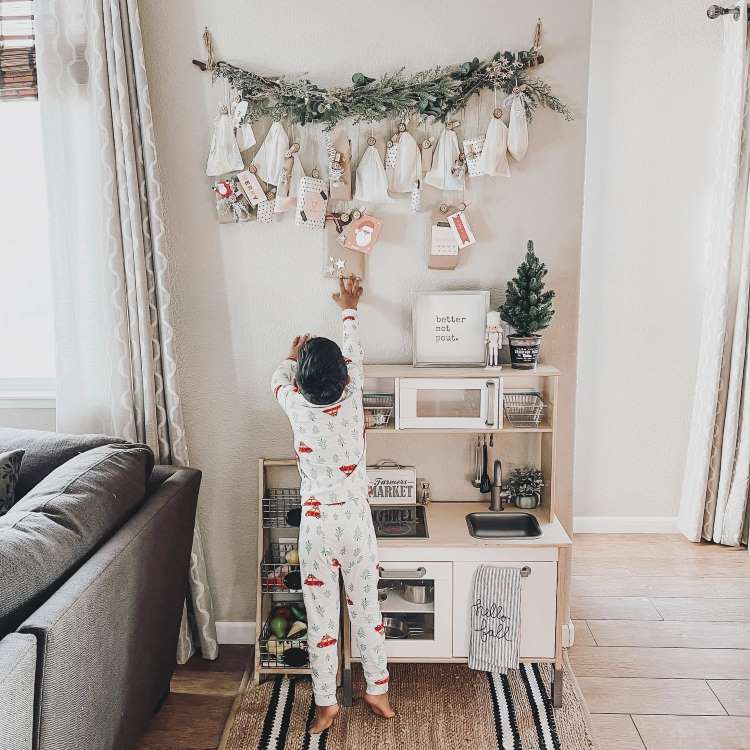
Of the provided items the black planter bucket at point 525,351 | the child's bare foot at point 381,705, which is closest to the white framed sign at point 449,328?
the black planter bucket at point 525,351

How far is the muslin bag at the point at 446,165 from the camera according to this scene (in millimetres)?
2439

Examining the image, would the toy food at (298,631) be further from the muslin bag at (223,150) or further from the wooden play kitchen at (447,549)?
the muslin bag at (223,150)

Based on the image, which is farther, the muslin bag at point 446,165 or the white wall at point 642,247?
the white wall at point 642,247

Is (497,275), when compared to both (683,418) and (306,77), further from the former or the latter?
(683,418)

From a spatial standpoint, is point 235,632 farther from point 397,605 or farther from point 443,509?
point 443,509

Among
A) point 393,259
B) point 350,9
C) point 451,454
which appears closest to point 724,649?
point 451,454

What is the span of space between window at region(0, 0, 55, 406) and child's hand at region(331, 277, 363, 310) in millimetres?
1234

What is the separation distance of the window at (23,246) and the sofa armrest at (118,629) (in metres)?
1.04

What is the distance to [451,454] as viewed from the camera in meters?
2.68

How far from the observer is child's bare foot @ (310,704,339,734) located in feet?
7.54

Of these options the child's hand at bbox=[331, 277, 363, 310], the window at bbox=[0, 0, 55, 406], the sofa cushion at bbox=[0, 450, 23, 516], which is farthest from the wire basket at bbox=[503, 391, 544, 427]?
the window at bbox=[0, 0, 55, 406]

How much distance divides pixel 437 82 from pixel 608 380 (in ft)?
6.15

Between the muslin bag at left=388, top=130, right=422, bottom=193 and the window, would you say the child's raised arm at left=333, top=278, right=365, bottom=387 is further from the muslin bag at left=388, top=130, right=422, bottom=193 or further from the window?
the window

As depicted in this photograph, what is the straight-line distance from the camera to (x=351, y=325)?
2.31 m
